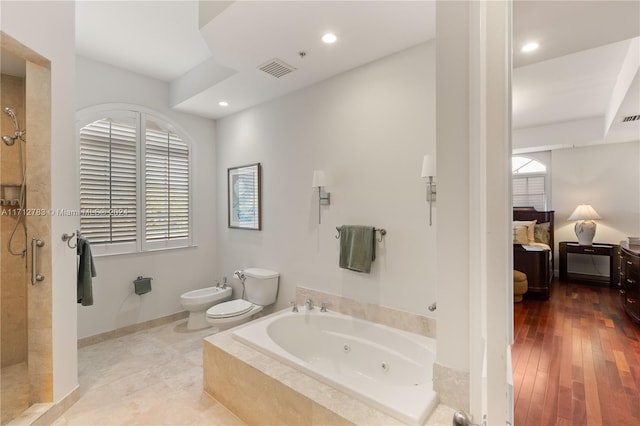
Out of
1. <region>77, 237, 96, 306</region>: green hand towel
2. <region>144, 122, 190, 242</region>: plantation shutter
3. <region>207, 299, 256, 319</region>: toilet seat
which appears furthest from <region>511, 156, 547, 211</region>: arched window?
<region>77, 237, 96, 306</region>: green hand towel

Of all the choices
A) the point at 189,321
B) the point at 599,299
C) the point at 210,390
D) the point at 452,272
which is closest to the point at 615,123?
the point at 599,299

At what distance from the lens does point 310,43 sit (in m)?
2.14

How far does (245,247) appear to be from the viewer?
3604mm

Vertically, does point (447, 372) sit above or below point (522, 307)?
above

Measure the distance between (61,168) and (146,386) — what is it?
173 centimetres

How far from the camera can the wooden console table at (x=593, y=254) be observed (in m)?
4.52

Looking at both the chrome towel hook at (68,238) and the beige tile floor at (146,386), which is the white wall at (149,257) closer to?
the beige tile floor at (146,386)

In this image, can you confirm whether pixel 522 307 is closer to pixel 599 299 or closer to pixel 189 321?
pixel 599 299

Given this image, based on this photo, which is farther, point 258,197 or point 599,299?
point 599,299

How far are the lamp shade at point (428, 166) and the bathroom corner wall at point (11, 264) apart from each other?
3.04 meters

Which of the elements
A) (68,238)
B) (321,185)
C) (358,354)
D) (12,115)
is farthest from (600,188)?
(12,115)

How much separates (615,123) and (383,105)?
3.19 meters

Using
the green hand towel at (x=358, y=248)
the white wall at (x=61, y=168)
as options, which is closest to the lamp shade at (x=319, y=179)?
the green hand towel at (x=358, y=248)

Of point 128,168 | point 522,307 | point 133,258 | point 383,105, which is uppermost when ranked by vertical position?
point 383,105
